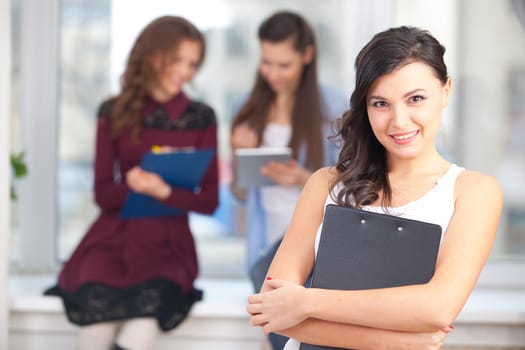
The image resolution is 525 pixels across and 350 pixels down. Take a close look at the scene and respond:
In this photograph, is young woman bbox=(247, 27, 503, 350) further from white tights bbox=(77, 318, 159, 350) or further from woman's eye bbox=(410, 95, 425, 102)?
white tights bbox=(77, 318, 159, 350)

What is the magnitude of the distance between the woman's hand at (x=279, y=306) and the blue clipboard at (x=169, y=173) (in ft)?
3.82

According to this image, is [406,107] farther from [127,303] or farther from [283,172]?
[127,303]

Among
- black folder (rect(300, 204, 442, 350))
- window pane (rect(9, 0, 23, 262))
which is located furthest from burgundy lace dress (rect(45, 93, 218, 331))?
black folder (rect(300, 204, 442, 350))

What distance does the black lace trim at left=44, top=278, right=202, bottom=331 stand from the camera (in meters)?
3.00

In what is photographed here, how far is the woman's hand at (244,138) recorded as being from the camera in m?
3.33

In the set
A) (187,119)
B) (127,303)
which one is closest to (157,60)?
(187,119)

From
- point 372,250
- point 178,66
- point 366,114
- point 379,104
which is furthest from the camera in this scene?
point 178,66

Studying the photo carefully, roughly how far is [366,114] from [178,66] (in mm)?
1429

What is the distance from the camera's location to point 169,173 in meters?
3.08

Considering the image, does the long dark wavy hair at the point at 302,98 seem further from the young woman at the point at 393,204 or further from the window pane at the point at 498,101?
the young woman at the point at 393,204

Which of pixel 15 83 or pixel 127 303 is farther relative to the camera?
pixel 15 83

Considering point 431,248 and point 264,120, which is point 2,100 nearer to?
point 264,120

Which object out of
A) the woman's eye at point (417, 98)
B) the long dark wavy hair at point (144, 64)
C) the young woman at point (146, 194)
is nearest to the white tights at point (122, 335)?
the young woman at point (146, 194)

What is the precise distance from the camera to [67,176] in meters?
3.94
